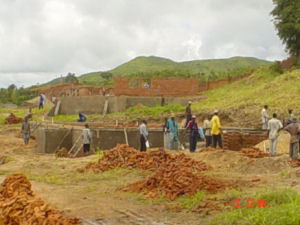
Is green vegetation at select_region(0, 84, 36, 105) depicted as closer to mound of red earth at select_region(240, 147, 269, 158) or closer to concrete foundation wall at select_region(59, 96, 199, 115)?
concrete foundation wall at select_region(59, 96, 199, 115)

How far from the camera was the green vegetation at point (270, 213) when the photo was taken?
504 centimetres

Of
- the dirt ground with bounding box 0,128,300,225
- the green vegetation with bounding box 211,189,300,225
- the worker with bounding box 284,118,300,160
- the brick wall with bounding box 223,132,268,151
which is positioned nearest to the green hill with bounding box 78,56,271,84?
the brick wall with bounding box 223,132,268,151

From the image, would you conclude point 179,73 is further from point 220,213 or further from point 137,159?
point 220,213

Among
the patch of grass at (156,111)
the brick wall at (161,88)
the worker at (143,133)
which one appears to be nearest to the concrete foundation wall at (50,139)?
the worker at (143,133)

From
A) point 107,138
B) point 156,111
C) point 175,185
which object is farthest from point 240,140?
point 156,111

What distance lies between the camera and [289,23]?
29.1m

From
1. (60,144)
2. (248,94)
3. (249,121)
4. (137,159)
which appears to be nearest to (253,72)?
(248,94)

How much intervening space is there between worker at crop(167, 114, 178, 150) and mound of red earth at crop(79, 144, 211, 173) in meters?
2.54

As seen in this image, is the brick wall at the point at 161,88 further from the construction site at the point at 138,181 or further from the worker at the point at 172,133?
the worker at the point at 172,133

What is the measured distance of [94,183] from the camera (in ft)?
31.6

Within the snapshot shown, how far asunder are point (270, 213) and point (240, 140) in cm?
979

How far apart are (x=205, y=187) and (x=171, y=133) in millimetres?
6860

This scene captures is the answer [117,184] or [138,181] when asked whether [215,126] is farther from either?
[138,181]

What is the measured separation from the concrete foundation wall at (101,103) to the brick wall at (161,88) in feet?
2.59
